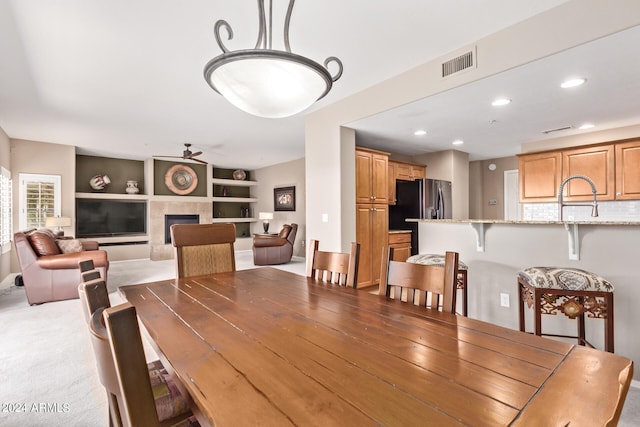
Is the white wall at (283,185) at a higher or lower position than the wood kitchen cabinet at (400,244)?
higher

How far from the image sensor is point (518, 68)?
8.09 ft

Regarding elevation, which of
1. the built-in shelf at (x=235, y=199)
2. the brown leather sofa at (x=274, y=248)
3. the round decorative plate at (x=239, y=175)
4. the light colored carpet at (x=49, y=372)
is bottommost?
the light colored carpet at (x=49, y=372)

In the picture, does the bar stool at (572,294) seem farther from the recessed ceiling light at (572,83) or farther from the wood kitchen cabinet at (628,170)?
the wood kitchen cabinet at (628,170)

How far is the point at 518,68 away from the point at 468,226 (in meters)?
1.42

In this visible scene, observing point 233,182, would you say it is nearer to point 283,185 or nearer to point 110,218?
point 283,185

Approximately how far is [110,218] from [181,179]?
6.48 ft

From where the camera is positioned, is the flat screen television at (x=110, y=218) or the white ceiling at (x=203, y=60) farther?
the flat screen television at (x=110, y=218)

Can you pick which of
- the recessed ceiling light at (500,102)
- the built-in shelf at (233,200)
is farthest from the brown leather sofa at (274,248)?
the recessed ceiling light at (500,102)

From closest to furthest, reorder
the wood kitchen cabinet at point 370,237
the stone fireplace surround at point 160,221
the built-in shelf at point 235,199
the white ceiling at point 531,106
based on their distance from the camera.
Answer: the white ceiling at point 531,106 < the wood kitchen cabinet at point 370,237 < the stone fireplace surround at point 160,221 < the built-in shelf at point 235,199

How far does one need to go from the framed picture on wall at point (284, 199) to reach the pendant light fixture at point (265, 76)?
671cm

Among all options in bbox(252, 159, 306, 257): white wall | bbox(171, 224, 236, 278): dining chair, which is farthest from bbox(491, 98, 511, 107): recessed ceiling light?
bbox(252, 159, 306, 257): white wall

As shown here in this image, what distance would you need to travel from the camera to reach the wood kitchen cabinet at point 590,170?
4289mm

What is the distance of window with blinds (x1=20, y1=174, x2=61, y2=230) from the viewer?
602cm

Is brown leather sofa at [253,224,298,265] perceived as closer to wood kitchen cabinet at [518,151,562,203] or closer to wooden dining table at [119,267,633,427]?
wood kitchen cabinet at [518,151,562,203]
